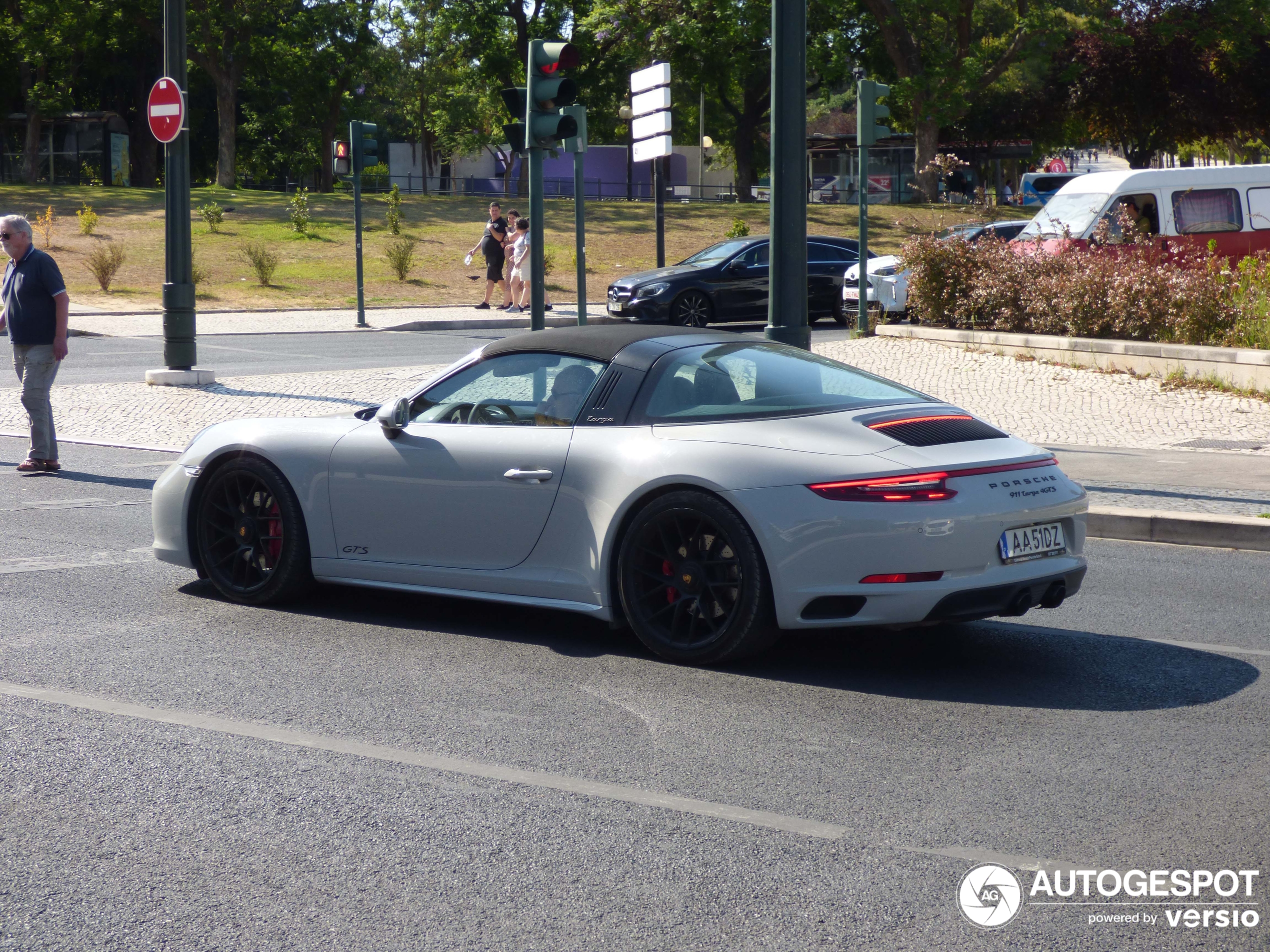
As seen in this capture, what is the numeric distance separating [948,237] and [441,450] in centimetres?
1429

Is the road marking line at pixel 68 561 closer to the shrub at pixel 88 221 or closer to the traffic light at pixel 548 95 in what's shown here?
the traffic light at pixel 548 95

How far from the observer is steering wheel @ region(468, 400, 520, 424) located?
626 cm

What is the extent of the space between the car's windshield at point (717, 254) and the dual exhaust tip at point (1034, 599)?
20198 millimetres

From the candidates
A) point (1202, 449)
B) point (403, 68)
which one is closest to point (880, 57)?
point (403, 68)

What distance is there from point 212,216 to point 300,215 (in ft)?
7.81

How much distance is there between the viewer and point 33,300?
35.6 ft

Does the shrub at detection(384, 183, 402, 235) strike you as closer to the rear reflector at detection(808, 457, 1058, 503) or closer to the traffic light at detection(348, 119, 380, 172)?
the traffic light at detection(348, 119, 380, 172)

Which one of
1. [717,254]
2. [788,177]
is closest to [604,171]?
[717,254]

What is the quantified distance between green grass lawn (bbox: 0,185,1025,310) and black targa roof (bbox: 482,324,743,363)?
20998mm

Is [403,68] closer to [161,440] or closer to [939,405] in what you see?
[161,440]

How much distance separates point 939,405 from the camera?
6.14 m

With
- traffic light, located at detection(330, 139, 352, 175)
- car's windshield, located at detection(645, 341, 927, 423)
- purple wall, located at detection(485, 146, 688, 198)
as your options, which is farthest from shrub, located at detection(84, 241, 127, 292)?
purple wall, located at detection(485, 146, 688, 198)

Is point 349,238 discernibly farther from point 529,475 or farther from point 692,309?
point 529,475

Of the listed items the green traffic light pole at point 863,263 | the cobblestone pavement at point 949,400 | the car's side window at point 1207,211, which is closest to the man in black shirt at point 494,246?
the green traffic light pole at point 863,263
